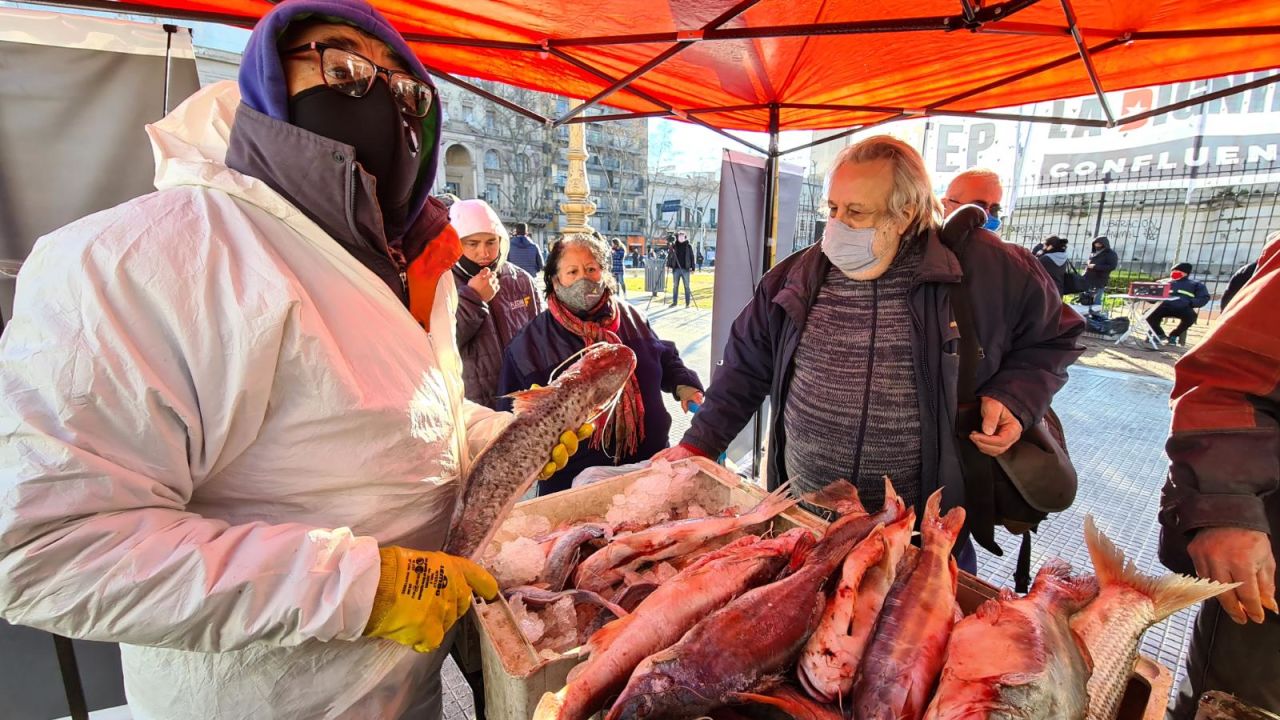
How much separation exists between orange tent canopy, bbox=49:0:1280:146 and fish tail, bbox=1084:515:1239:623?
2.08 metres

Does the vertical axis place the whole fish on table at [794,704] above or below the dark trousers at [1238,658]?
above

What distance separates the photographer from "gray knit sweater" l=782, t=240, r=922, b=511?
2.24 m

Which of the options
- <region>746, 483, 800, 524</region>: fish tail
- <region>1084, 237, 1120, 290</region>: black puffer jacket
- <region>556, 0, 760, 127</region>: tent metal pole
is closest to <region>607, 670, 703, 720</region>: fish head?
<region>746, 483, 800, 524</region>: fish tail

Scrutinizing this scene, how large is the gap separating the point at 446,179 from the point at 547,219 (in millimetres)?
8110

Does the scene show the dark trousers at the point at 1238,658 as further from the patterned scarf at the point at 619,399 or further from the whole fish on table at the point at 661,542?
the patterned scarf at the point at 619,399

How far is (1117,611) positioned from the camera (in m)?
1.17

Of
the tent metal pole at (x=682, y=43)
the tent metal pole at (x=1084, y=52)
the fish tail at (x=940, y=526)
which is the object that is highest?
the tent metal pole at (x=682, y=43)

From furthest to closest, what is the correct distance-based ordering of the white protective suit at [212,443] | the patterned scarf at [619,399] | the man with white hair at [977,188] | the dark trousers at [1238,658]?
1. the man with white hair at [977,188]
2. the patterned scarf at [619,399]
3. the dark trousers at [1238,658]
4. the white protective suit at [212,443]

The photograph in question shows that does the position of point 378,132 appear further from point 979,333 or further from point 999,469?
point 999,469

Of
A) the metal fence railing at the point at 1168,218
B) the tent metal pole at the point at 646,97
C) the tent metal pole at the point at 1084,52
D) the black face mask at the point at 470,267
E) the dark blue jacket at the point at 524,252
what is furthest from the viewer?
the metal fence railing at the point at 1168,218

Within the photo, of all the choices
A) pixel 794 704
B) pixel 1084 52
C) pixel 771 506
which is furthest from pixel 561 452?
pixel 1084 52

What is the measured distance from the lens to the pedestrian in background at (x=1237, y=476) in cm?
165

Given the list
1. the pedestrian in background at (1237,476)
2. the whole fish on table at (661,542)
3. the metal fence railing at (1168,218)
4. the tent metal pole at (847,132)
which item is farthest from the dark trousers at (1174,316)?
the whole fish on table at (661,542)

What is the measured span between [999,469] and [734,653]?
1737 mm
